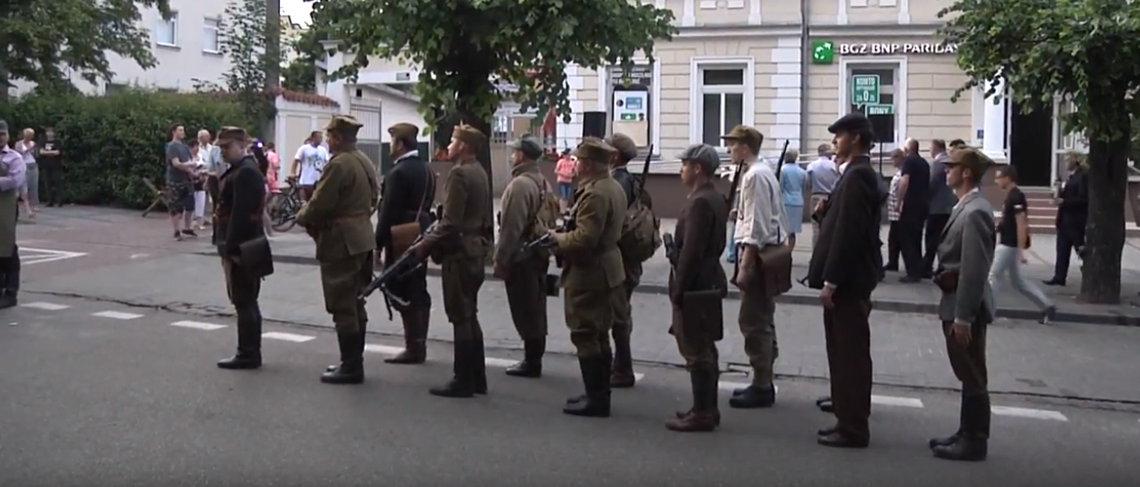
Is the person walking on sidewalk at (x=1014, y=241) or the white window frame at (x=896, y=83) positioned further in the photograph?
the white window frame at (x=896, y=83)

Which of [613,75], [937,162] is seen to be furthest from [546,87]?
[613,75]

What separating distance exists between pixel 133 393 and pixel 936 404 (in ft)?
17.3

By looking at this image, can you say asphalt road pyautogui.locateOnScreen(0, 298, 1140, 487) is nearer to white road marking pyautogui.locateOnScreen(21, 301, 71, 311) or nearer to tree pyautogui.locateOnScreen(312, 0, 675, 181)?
white road marking pyautogui.locateOnScreen(21, 301, 71, 311)

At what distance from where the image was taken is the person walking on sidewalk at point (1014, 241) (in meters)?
12.4

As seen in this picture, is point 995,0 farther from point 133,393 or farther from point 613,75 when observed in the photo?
point 613,75

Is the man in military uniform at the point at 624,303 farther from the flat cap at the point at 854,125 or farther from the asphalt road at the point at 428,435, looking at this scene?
the flat cap at the point at 854,125

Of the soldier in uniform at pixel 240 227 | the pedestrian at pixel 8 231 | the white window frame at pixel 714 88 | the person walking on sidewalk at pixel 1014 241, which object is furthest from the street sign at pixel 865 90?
the soldier in uniform at pixel 240 227

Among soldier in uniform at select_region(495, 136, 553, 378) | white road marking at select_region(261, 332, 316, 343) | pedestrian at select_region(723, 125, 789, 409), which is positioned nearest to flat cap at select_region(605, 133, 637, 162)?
soldier in uniform at select_region(495, 136, 553, 378)

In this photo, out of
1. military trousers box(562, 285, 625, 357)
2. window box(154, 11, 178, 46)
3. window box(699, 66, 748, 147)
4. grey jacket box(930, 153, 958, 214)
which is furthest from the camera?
window box(154, 11, 178, 46)

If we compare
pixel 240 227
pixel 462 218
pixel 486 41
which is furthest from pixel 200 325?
pixel 486 41

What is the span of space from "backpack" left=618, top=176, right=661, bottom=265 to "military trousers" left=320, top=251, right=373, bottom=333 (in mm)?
1755

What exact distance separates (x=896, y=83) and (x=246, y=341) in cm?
1806

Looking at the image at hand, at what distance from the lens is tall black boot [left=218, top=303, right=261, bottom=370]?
9.15 meters

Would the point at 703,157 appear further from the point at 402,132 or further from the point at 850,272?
the point at 402,132
